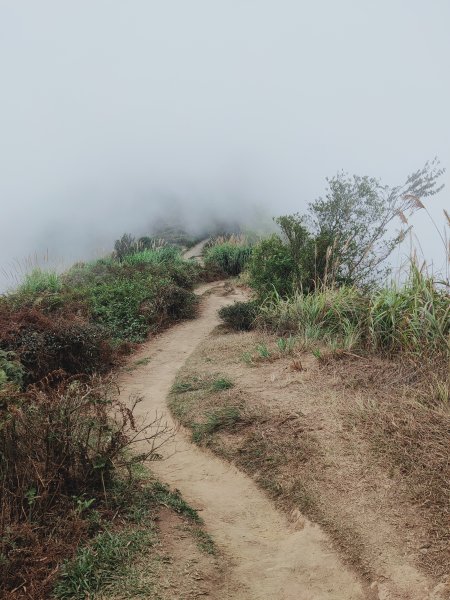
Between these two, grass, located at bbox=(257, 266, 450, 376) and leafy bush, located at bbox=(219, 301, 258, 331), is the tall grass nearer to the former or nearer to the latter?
grass, located at bbox=(257, 266, 450, 376)

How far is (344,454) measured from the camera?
456 centimetres

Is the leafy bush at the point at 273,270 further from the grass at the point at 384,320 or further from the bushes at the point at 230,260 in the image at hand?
the bushes at the point at 230,260

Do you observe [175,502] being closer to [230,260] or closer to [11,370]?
[11,370]

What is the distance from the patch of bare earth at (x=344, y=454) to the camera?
342 centimetres

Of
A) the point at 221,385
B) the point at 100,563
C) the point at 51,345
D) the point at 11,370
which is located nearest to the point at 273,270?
the point at 221,385

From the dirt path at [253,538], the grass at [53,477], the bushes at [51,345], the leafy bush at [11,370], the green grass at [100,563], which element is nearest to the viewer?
the green grass at [100,563]

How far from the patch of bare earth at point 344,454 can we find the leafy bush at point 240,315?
10.4ft

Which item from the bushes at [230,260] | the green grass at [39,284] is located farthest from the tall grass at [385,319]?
the bushes at [230,260]

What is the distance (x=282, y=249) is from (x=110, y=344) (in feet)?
14.8

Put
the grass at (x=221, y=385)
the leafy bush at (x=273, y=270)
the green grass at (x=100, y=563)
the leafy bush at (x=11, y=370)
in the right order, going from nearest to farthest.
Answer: the green grass at (x=100, y=563) < the leafy bush at (x=11, y=370) < the grass at (x=221, y=385) < the leafy bush at (x=273, y=270)

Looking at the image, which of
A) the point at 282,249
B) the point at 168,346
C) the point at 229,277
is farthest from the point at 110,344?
the point at 229,277

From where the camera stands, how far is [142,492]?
4023 mm

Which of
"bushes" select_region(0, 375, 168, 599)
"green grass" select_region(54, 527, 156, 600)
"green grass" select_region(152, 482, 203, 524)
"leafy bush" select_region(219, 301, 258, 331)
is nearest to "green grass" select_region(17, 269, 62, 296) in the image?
"leafy bush" select_region(219, 301, 258, 331)

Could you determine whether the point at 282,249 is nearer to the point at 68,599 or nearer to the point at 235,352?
the point at 235,352
